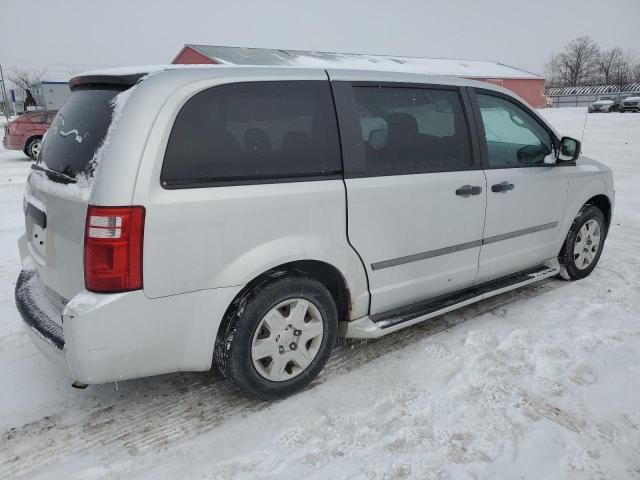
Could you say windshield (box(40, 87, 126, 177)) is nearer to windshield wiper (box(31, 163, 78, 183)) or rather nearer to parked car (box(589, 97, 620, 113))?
windshield wiper (box(31, 163, 78, 183))

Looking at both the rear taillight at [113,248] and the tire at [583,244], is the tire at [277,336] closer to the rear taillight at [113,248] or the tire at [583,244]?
the rear taillight at [113,248]

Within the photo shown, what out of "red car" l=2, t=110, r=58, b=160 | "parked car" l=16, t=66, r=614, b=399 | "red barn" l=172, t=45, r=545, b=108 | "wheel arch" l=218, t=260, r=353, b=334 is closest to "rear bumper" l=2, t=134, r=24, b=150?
"red car" l=2, t=110, r=58, b=160

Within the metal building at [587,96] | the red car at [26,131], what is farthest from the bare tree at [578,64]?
the red car at [26,131]

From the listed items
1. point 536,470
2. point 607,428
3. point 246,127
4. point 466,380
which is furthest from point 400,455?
point 246,127

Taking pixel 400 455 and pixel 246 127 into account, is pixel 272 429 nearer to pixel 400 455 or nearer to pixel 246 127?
pixel 400 455

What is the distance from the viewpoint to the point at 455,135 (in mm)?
3330

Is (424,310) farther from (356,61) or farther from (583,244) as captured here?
(356,61)

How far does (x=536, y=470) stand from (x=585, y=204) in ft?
9.77

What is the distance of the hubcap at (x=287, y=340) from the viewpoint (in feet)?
8.61

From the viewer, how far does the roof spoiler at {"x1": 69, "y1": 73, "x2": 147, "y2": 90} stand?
237cm

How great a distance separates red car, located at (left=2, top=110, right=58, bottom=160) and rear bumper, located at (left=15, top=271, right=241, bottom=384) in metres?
13.9

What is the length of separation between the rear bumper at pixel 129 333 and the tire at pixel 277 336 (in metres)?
0.10

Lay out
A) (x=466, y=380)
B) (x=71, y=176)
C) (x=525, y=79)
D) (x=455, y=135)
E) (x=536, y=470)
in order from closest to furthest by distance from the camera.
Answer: (x=536, y=470)
(x=71, y=176)
(x=466, y=380)
(x=455, y=135)
(x=525, y=79)

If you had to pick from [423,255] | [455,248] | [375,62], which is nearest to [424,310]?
[423,255]
